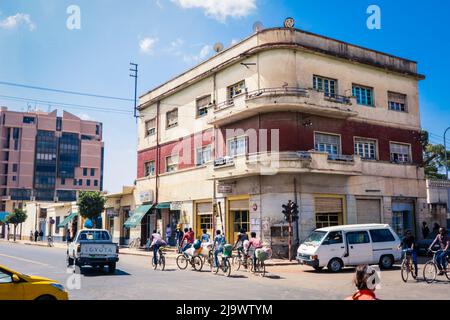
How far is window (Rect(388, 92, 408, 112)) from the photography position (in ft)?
92.2

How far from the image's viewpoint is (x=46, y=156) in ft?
319

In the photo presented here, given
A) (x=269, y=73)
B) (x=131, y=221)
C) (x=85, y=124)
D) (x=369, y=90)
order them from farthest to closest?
(x=85, y=124) → (x=131, y=221) → (x=369, y=90) → (x=269, y=73)

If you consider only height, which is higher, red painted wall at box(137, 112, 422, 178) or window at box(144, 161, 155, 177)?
red painted wall at box(137, 112, 422, 178)

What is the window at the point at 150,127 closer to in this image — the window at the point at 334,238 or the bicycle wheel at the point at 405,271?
the window at the point at 334,238


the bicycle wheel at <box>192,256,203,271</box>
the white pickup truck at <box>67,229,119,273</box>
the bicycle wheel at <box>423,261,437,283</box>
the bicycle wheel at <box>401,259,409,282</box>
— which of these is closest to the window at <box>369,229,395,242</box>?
the bicycle wheel at <box>401,259,409,282</box>

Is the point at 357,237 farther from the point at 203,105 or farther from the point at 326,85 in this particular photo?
the point at 203,105

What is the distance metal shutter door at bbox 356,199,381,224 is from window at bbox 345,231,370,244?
7320 millimetres

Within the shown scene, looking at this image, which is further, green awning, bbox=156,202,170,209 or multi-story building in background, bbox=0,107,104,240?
multi-story building in background, bbox=0,107,104,240

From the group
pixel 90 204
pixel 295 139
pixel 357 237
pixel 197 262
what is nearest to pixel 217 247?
pixel 197 262

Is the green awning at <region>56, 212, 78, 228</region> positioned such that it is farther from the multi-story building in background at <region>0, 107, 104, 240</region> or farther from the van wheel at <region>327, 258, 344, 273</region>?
the multi-story building in background at <region>0, 107, 104, 240</region>

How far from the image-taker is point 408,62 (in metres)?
29.2
